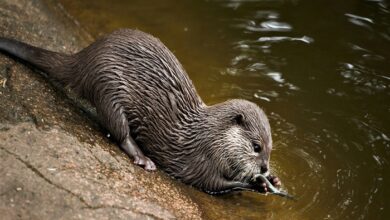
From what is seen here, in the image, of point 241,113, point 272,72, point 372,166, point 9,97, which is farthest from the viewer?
point 272,72

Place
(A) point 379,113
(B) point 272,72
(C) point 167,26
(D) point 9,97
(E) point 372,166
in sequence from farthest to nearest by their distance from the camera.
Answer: (C) point 167,26, (B) point 272,72, (A) point 379,113, (E) point 372,166, (D) point 9,97

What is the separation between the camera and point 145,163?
13.2ft

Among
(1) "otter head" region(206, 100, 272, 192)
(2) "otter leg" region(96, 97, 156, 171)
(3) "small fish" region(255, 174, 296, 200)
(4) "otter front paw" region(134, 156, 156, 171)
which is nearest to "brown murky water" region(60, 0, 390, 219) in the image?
(3) "small fish" region(255, 174, 296, 200)

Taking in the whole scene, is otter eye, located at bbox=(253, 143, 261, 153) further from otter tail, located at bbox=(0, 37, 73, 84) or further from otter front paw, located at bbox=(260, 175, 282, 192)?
otter tail, located at bbox=(0, 37, 73, 84)

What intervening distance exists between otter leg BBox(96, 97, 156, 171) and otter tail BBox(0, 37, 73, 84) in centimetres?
42

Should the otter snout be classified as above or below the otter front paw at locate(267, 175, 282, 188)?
above

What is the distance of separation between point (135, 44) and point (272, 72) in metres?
1.88

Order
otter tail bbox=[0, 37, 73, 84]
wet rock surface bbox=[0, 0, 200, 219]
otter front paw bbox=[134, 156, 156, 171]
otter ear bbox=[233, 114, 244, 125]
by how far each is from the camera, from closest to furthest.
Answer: wet rock surface bbox=[0, 0, 200, 219] → otter front paw bbox=[134, 156, 156, 171] → otter ear bbox=[233, 114, 244, 125] → otter tail bbox=[0, 37, 73, 84]

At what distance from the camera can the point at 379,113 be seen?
5.15m

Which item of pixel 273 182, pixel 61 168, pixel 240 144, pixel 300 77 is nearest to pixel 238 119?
pixel 240 144

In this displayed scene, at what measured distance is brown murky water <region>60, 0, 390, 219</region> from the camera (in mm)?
4328

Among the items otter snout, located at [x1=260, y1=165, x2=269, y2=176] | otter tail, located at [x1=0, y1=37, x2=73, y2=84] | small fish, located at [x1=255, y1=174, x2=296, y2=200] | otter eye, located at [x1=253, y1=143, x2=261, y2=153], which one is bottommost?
small fish, located at [x1=255, y1=174, x2=296, y2=200]

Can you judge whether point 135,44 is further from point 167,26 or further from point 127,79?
point 167,26

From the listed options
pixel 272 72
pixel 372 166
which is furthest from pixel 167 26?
pixel 372 166
